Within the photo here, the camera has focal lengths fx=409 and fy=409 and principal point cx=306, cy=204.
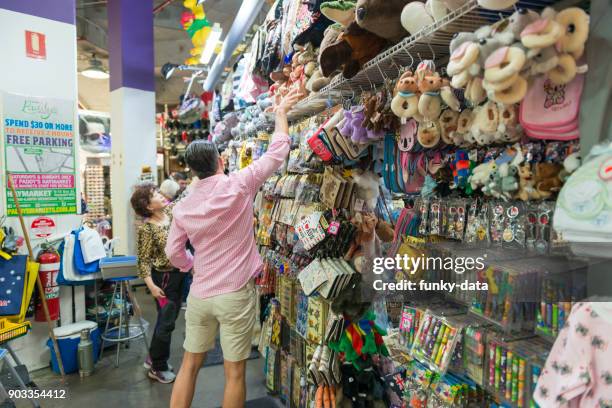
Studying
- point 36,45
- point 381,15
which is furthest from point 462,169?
point 36,45

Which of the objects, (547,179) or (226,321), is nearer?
(547,179)

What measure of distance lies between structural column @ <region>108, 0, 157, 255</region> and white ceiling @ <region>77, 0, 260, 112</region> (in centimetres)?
143

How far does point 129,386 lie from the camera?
11.0 ft

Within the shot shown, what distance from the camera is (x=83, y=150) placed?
8406 millimetres

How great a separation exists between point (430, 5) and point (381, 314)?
4.76 feet

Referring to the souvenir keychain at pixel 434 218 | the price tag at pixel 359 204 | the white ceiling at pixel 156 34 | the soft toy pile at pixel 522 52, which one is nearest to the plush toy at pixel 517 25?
the soft toy pile at pixel 522 52

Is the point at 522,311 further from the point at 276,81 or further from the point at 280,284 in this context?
the point at 276,81

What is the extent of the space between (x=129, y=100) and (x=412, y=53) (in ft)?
17.7

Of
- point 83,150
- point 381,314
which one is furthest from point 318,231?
point 83,150

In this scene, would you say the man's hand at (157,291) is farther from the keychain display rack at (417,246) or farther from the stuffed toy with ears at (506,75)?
the stuffed toy with ears at (506,75)

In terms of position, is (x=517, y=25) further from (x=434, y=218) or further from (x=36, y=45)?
(x=36, y=45)

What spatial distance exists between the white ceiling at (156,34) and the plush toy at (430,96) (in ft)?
20.2

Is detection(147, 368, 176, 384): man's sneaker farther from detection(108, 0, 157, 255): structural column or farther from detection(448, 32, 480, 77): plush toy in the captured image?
detection(448, 32, 480, 77): plush toy

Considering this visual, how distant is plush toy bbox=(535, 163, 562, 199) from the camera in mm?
1114
